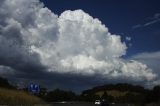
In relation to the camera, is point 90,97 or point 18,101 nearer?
point 18,101

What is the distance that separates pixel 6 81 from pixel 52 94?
2068 inches

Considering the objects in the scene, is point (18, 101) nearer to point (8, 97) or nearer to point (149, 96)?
point (8, 97)

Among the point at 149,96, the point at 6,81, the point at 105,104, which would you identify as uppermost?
the point at 6,81

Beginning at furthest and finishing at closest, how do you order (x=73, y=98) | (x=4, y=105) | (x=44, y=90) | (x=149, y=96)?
(x=73, y=98) → (x=44, y=90) → (x=149, y=96) → (x=4, y=105)

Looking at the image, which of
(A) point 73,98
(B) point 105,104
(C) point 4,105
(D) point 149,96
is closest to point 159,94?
(D) point 149,96

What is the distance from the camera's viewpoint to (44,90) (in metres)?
165

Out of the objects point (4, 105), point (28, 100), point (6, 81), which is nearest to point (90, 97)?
point (6, 81)

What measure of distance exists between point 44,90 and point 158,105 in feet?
289

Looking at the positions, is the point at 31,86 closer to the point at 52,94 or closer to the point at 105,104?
the point at 105,104

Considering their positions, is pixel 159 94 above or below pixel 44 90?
below

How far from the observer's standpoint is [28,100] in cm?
6225

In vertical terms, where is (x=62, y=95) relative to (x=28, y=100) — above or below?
above

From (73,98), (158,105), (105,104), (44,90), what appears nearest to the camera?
(105,104)

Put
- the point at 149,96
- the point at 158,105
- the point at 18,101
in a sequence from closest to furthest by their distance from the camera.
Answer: the point at 18,101
the point at 158,105
the point at 149,96
